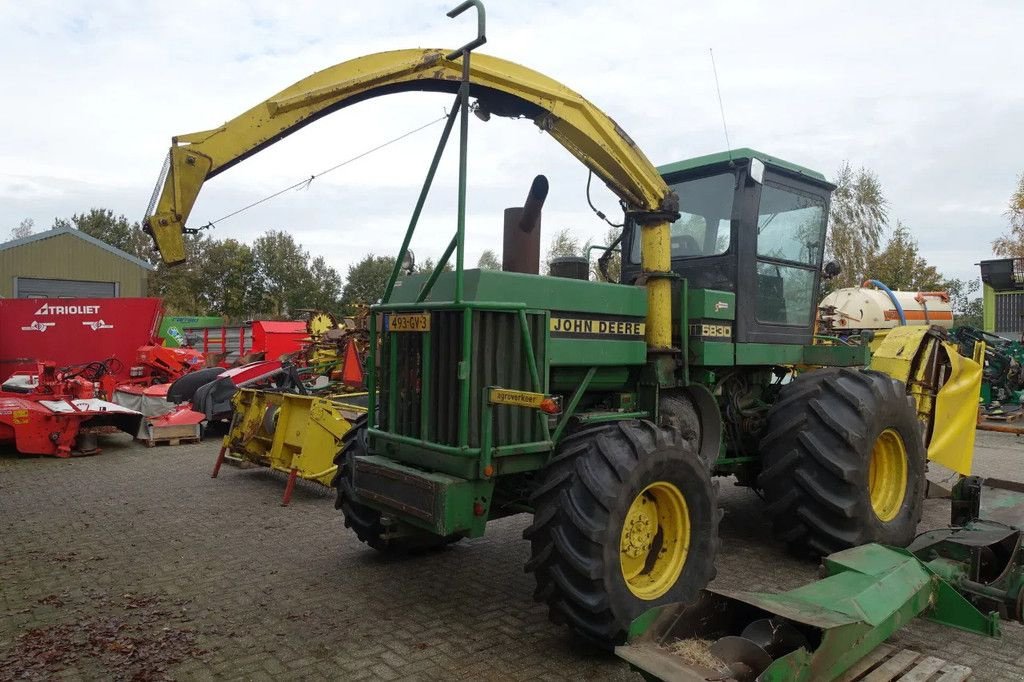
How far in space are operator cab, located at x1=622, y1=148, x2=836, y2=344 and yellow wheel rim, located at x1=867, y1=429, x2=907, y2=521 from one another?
1005mm

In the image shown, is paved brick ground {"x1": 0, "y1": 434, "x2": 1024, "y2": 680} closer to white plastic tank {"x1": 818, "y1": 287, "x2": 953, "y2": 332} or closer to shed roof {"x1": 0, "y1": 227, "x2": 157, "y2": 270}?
white plastic tank {"x1": 818, "y1": 287, "x2": 953, "y2": 332}

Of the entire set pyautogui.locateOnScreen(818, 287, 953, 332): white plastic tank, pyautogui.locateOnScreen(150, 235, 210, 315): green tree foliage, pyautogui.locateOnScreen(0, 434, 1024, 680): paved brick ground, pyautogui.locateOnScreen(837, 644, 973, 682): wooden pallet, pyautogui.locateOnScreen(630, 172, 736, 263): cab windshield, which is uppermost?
pyautogui.locateOnScreen(150, 235, 210, 315): green tree foliage

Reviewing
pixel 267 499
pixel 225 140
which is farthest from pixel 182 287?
pixel 225 140

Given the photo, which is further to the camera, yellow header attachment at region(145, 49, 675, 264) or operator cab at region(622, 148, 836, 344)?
operator cab at region(622, 148, 836, 344)

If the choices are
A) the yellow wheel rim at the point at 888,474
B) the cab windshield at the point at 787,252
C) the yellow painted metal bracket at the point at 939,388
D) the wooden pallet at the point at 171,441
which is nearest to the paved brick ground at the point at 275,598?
the yellow painted metal bracket at the point at 939,388

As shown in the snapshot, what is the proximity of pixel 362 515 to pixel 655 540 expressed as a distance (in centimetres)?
199

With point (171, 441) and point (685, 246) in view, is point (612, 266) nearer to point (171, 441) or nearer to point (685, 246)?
point (685, 246)

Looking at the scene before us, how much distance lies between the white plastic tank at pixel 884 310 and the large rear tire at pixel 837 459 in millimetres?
8413

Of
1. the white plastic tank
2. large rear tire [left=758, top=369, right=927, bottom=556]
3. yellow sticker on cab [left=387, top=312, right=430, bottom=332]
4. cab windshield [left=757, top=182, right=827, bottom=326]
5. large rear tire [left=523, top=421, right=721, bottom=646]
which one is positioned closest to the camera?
large rear tire [left=523, top=421, right=721, bottom=646]

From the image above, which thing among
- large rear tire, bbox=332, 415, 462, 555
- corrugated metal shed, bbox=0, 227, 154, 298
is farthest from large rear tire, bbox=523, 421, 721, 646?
corrugated metal shed, bbox=0, 227, 154, 298

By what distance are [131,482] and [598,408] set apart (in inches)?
Answer: 229

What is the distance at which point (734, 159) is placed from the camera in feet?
17.4

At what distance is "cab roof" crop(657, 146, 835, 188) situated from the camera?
17.4ft

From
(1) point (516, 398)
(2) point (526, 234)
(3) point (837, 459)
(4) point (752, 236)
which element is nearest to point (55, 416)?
(2) point (526, 234)
